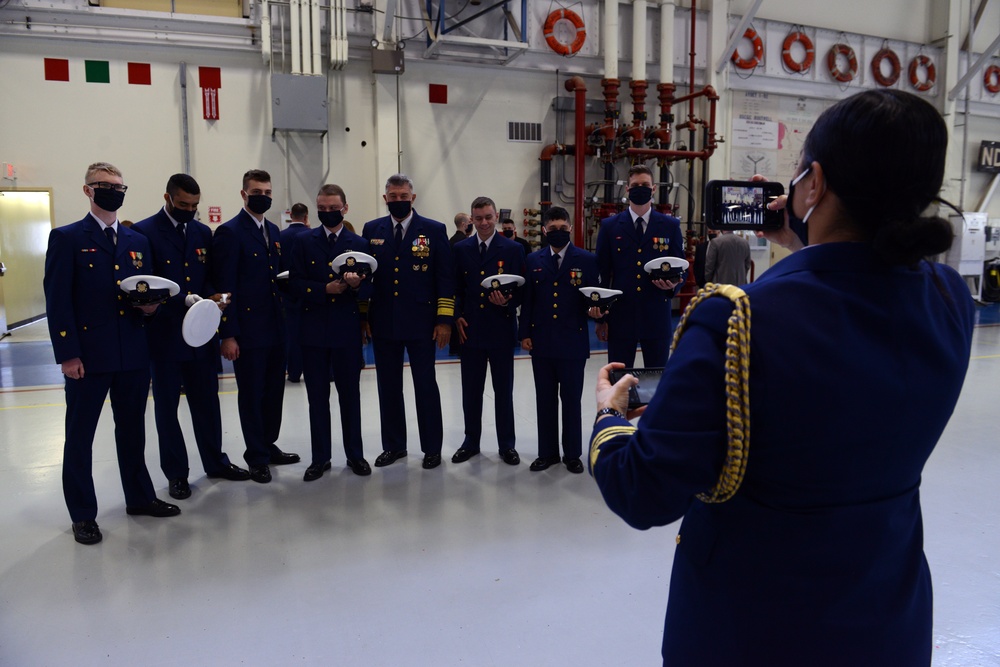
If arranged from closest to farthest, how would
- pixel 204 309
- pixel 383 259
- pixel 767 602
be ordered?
1. pixel 767 602
2. pixel 204 309
3. pixel 383 259

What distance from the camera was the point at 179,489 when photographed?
12.5 ft

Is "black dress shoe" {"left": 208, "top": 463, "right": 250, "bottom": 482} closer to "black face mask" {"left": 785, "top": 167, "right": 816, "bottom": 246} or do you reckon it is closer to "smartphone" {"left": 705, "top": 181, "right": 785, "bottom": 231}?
"smartphone" {"left": 705, "top": 181, "right": 785, "bottom": 231}

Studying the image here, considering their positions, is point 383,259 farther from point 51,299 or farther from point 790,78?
point 790,78

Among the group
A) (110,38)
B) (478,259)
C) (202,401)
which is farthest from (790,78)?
(202,401)

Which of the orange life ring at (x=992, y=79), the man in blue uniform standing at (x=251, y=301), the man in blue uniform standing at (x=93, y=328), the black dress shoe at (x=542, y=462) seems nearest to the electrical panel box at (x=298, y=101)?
the man in blue uniform standing at (x=251, y=301)

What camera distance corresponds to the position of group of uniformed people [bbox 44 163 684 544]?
12.2 feet

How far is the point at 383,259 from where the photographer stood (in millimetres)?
4262

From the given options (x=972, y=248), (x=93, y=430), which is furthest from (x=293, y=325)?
(x=972, y=248)

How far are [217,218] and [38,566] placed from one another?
6.77 m

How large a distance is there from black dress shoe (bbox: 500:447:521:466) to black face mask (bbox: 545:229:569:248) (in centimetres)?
136

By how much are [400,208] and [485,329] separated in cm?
94

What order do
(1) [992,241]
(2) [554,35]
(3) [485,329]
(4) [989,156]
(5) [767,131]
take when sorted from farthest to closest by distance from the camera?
(4) [989,156], (1) [992,241], (5) [767,131], (2) [554,35], (3) [485,329]

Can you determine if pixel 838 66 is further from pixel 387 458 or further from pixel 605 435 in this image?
pixel 605 435

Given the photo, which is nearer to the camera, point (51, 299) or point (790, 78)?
point (51, 299)
